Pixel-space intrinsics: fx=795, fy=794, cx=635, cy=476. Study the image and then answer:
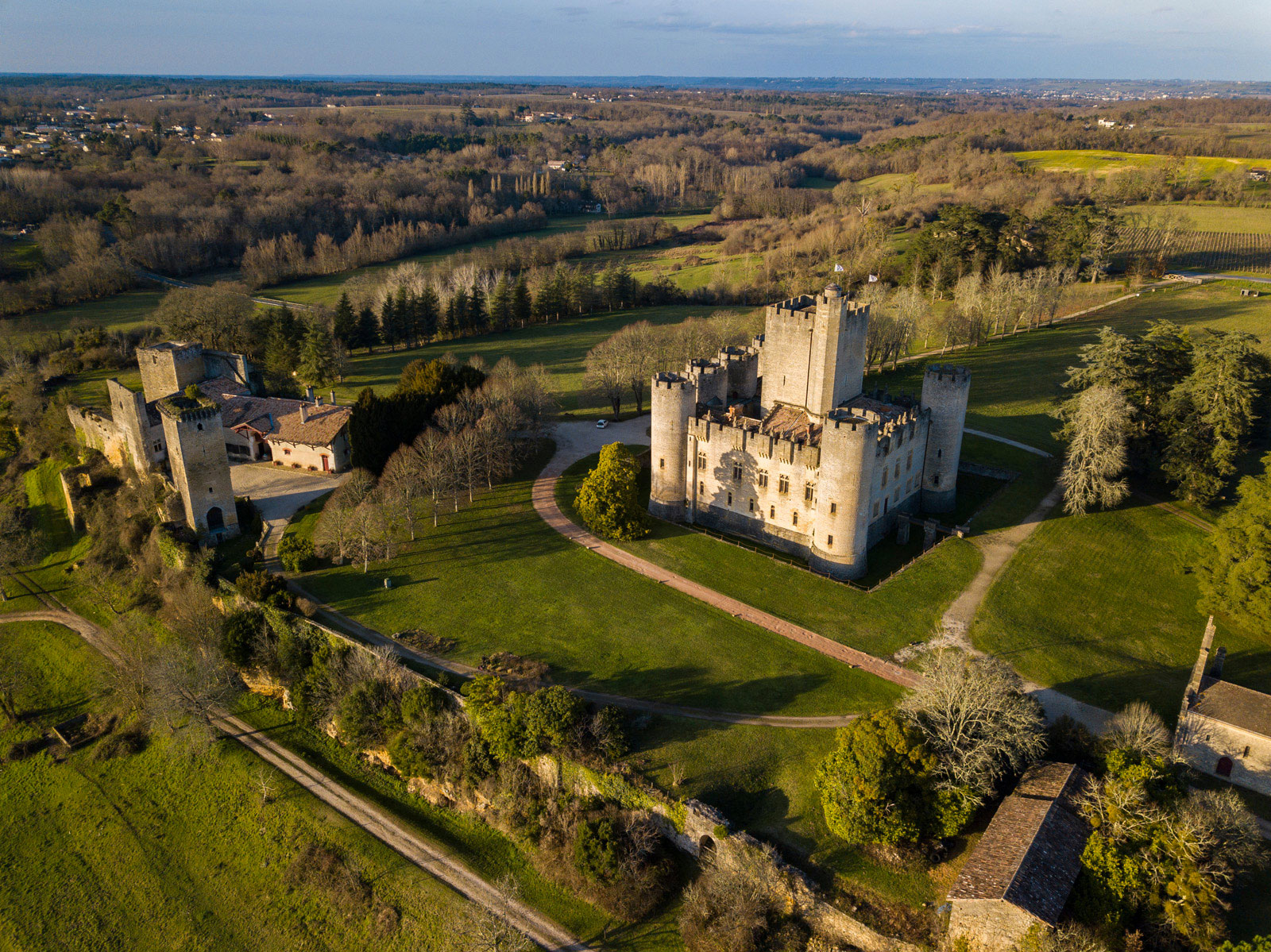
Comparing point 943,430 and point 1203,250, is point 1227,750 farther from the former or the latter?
point 1203,250

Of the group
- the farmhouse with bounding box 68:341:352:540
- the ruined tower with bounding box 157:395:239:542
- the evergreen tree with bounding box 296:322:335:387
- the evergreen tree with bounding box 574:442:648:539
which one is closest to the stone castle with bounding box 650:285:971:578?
the evergreen tree with bounding box 574:442:648:539

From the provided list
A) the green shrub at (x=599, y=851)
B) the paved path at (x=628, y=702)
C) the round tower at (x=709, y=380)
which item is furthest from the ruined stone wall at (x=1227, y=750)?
the round tower at (x=709, y=380)

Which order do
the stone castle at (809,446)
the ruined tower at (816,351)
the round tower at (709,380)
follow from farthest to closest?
the round tower at (709,380) → the ruined tower at (816,351) → the stone castle at (809,446)

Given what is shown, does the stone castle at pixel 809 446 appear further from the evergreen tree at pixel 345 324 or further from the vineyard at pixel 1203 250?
the vineyard at pixel 1203 250

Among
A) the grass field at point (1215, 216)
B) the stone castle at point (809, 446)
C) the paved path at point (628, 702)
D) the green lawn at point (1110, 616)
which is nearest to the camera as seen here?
the paved path at point (628, 702)

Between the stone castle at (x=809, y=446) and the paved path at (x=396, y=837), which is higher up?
the stone castle at (x=809, y=446)
